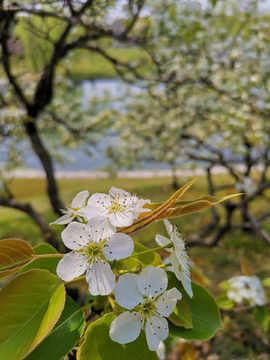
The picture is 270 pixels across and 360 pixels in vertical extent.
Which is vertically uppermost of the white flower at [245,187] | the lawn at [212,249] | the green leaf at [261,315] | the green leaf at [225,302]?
the green leaf at [225,302]

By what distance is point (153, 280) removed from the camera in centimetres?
41

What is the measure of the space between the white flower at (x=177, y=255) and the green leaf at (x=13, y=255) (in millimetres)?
202

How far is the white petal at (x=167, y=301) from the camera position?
0.40 metres

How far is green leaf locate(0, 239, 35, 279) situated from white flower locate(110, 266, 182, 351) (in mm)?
143

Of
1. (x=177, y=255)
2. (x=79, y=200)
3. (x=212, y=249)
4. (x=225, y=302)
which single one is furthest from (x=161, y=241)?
(x=212, y=249)

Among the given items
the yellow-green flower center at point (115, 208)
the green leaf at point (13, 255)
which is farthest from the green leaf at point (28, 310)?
the yellow-green flower center at point (115, 208)

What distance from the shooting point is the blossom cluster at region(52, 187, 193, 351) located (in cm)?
39

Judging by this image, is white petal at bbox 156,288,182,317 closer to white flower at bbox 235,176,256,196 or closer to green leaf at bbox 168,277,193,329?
green leaf at bbox 168,277,193,329

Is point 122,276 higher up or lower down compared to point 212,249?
higher up

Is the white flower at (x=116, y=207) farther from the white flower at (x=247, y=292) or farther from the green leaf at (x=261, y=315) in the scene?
the green leaf at (x=261, y=315)

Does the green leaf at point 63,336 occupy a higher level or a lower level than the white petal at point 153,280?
lower

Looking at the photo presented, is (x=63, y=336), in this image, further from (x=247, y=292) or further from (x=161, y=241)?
(x=247, y=292)

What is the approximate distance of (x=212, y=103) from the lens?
3.30 m

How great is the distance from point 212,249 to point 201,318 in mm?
2914
